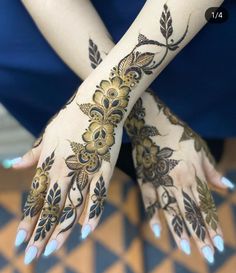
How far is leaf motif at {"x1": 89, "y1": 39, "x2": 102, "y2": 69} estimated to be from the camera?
2.30 ft

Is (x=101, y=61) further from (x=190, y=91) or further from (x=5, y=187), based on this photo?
(x=5, y=187)

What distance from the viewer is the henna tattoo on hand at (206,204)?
723mm

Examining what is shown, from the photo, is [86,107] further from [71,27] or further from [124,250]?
[124,250]

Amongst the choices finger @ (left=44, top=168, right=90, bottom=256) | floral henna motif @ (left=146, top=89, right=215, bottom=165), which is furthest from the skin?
floral henna motif @ (left=146, top=89, right=215, bottom=165)

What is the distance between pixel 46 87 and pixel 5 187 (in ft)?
1.21

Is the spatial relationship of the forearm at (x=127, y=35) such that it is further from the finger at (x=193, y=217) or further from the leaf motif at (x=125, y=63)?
the finger at (x=193, y=217)

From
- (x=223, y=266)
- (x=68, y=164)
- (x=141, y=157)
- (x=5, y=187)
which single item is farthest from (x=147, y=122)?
(x=5, y=187)

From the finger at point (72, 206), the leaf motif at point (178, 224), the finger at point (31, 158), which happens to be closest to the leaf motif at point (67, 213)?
the finger at point (72, 206)

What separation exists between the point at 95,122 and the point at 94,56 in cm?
13

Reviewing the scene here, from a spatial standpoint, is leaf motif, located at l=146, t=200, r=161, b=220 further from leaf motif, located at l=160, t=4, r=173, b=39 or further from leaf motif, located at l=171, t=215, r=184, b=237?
leaf motif, located at l=160, t=4, r=173, b=39

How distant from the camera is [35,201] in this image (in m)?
0.66

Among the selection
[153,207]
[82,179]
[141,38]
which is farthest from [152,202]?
[141,38]

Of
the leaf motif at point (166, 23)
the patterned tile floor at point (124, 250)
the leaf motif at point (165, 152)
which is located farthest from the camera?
the patterned tile floor at point (124, 250)

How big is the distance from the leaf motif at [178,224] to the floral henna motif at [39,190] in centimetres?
24
